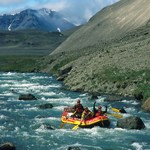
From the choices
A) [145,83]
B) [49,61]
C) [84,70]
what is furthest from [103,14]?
[145,83]

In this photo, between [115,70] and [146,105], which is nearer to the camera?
[146,105]

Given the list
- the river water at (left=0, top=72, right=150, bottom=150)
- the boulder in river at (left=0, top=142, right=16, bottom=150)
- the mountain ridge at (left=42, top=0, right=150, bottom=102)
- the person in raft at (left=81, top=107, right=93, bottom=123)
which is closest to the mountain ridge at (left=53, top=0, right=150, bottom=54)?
the mountain ridge at (left=42, top=0, right=150, bottom=102)

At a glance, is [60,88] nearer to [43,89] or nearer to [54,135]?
[43,89]

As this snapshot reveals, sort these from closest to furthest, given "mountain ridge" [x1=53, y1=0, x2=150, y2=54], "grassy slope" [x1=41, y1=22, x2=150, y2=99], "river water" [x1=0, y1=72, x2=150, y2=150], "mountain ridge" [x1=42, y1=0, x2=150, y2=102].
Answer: "river water" [x1=0, y1=72, x2=150, y2=150] < "grassy slope" [x1=41, y1=22, x2=150, y2=99] < "mountain ridge" [x1=42, y1=0, x2=150, y2=102] < "mountain ridge" [x1=53, y1=0, x2=150, y2=54]

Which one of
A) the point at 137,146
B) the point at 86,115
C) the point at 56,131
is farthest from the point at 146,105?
the point at 137,146

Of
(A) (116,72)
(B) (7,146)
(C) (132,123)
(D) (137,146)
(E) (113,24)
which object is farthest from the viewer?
(E) (113,24)

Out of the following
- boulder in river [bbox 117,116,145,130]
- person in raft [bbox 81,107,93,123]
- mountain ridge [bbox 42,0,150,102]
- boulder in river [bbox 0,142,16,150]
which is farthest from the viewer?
mountain ridge [bbox 42,0,150,102]

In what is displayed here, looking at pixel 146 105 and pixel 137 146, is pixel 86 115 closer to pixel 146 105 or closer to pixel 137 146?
pixel 137 146

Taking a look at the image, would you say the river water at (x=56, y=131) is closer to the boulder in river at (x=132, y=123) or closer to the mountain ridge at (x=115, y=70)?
the boulder in river at (x=132, y=123)

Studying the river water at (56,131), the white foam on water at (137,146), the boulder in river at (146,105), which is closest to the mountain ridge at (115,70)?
the boulder in river at (146,105)

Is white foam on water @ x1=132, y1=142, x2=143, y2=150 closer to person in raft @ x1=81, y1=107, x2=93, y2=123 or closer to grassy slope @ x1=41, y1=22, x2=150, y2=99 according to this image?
person in raft @ x1=81, y1=107, x2=93, y2=123

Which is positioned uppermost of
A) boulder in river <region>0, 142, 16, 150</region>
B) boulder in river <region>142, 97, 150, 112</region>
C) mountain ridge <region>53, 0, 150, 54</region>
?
mountain ridge <region>53, 0, 150, 54</region>

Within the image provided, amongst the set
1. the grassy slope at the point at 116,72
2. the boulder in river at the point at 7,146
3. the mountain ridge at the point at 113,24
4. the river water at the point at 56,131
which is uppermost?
the mountain ridge at the point at 113,24

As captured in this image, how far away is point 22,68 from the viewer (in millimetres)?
123875
